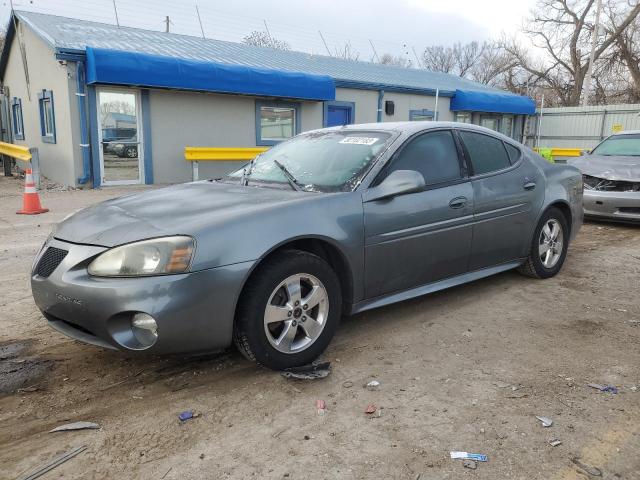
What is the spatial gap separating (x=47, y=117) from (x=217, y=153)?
16.7 feet

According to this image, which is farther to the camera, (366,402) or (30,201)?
(30,201)

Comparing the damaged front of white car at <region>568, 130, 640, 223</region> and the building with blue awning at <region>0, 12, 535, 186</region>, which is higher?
the building with blue awning at <region>0, 12, 535, 186</region>

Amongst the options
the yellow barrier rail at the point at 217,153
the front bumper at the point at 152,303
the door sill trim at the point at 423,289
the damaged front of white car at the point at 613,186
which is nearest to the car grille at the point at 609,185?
the damaged front of white car at the point at 613,186

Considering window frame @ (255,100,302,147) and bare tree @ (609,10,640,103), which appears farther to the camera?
bare tree @ (609,10,640,103)

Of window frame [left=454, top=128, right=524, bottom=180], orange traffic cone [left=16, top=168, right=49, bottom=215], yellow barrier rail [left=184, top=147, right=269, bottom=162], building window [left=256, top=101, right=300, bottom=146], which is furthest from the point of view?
building window [left=256, top=101, right=300, bottom=146]

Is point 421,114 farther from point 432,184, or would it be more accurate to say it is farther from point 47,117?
point 432,184

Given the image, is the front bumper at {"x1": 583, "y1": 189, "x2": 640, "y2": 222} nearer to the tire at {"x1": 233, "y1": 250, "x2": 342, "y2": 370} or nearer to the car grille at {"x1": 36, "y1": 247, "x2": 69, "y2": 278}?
the tire at {"x1": 233, "y1": 250, "x2": 342, "y2": 370}

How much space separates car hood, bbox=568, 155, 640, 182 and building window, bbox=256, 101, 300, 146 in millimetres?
8247

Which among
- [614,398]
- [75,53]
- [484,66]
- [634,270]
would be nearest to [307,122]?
[75,53]

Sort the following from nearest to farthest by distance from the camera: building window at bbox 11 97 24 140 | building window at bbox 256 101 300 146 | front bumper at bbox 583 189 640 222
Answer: front bumper at bbox 583 189 640 222
building window at bbox 256 101 300 146
building window at bbox 11 97 24 140

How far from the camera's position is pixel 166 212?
3.26 metres

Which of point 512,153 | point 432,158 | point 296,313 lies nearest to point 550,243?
point 512,153

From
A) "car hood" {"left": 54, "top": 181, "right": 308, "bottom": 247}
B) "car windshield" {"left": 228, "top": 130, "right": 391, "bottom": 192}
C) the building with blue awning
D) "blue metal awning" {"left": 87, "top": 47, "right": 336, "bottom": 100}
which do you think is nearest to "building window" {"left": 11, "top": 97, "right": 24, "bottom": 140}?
the building with blue awning

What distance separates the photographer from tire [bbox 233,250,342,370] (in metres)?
3.01
